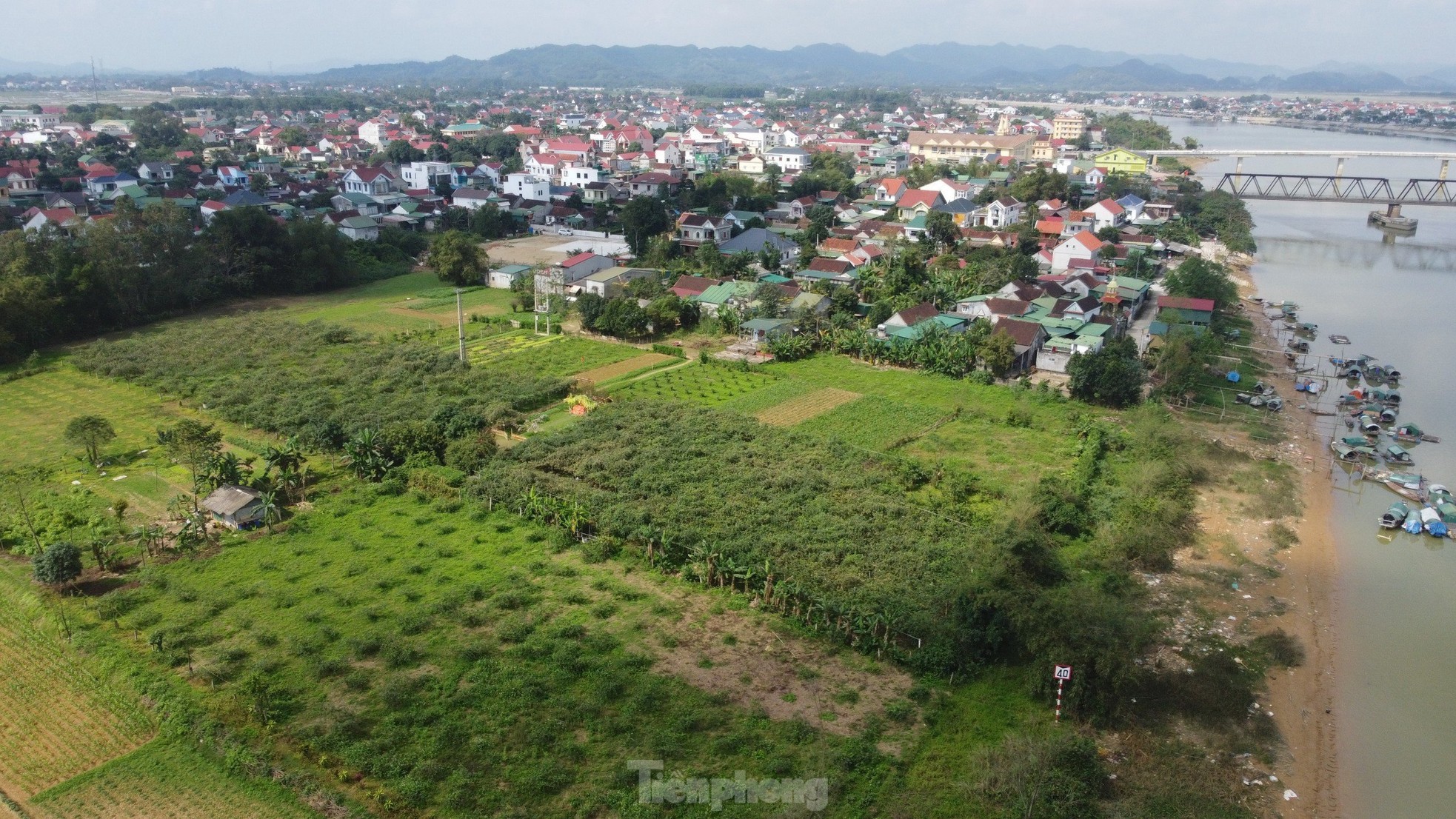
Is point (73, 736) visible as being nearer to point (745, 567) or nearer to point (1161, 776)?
point (745, 567)

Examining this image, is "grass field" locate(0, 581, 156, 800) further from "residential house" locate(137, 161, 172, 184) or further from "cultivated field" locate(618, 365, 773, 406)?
"residential house" locate(137, 161, 172, 184)

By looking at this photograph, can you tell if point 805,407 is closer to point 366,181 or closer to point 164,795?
point 164,795

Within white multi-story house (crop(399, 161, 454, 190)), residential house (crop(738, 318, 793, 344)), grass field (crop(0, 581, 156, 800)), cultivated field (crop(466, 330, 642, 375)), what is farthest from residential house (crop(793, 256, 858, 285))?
white multi-story house (crop(399, 161, 454, 190))

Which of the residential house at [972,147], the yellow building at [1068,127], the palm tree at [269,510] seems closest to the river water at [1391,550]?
the palm tree at [269,510]

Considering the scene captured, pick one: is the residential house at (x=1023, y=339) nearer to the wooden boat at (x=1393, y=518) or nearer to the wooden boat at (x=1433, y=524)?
the wooden boat at (x=1393, y=518)

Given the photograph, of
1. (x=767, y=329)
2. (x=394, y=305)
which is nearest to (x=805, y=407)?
(x=767, y=329)
